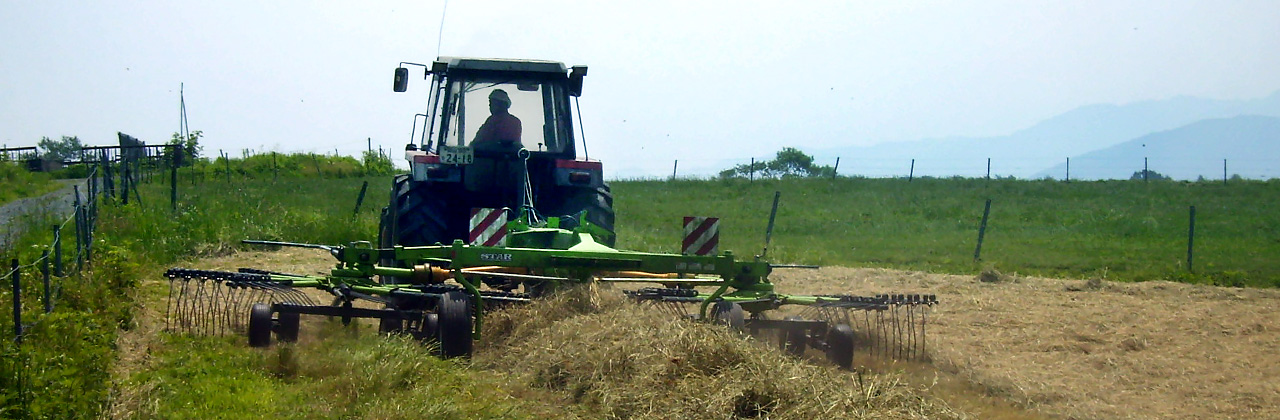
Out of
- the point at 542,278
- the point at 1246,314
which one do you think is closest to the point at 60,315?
the point at 542,278

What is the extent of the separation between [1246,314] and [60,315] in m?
9.50

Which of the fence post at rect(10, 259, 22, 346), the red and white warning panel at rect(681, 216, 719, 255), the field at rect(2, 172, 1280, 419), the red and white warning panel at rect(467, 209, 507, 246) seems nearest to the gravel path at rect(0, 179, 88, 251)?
the field at rect(2, 172, 1280, 419)

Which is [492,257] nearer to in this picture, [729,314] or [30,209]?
[729,314]

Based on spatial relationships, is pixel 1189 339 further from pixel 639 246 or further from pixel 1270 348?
pixel 639 246

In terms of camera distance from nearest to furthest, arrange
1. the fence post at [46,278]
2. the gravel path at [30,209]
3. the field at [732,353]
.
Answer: the field at [732,353] → the fence post at [46,278] → the gravel path at [30,209]

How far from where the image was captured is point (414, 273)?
7.07 meters

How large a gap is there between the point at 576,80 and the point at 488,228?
2176 millimetres

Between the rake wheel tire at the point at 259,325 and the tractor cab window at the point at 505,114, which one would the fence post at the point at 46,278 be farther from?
the tractor cab window at the point at 505,114

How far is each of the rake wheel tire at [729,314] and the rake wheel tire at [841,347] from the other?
655mm

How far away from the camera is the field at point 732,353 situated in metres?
5.21

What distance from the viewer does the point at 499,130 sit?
915cm

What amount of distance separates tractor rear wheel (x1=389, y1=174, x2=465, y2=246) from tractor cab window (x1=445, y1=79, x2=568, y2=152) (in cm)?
67

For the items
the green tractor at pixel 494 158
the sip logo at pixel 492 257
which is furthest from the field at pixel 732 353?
the green tractor at pixel 494 158

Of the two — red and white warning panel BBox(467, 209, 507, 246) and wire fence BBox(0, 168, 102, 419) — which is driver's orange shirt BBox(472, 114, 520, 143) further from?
wire fence BBox(0, 168, 102, 419)
